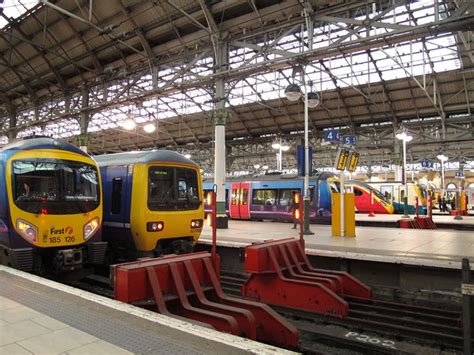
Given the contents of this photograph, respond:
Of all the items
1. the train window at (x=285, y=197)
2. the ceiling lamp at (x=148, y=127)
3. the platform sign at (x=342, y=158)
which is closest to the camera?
the platform sign at (x=342, y=158)

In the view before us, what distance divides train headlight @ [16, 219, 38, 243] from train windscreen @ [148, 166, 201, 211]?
7.30 ft

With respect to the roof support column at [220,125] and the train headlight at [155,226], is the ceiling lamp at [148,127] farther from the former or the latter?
the train headlight at [155,226]

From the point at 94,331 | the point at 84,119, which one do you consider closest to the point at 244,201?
the point at 84,119

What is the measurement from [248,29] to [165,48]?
3744 mm

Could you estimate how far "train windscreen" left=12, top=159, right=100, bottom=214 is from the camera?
21.5ft

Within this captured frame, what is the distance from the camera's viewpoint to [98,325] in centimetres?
363

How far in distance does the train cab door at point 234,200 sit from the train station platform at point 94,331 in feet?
52.3

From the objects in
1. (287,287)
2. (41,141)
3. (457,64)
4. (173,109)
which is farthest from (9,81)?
(457,64)

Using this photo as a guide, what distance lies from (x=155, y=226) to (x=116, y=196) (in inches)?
48.6

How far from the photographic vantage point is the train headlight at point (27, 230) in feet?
21.0

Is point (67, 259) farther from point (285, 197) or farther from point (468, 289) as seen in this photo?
point (285, 197)

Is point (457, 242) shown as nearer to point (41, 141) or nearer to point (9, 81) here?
point (41, 141)

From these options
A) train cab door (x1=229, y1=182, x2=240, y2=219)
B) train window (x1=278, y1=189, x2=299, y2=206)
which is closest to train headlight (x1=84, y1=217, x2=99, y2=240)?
train window (x1=278, y1=189, x2=299, y2=206)

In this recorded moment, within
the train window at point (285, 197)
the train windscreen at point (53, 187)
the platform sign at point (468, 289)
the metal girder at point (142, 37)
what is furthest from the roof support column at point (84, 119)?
the platform sign at point (468, 289)
